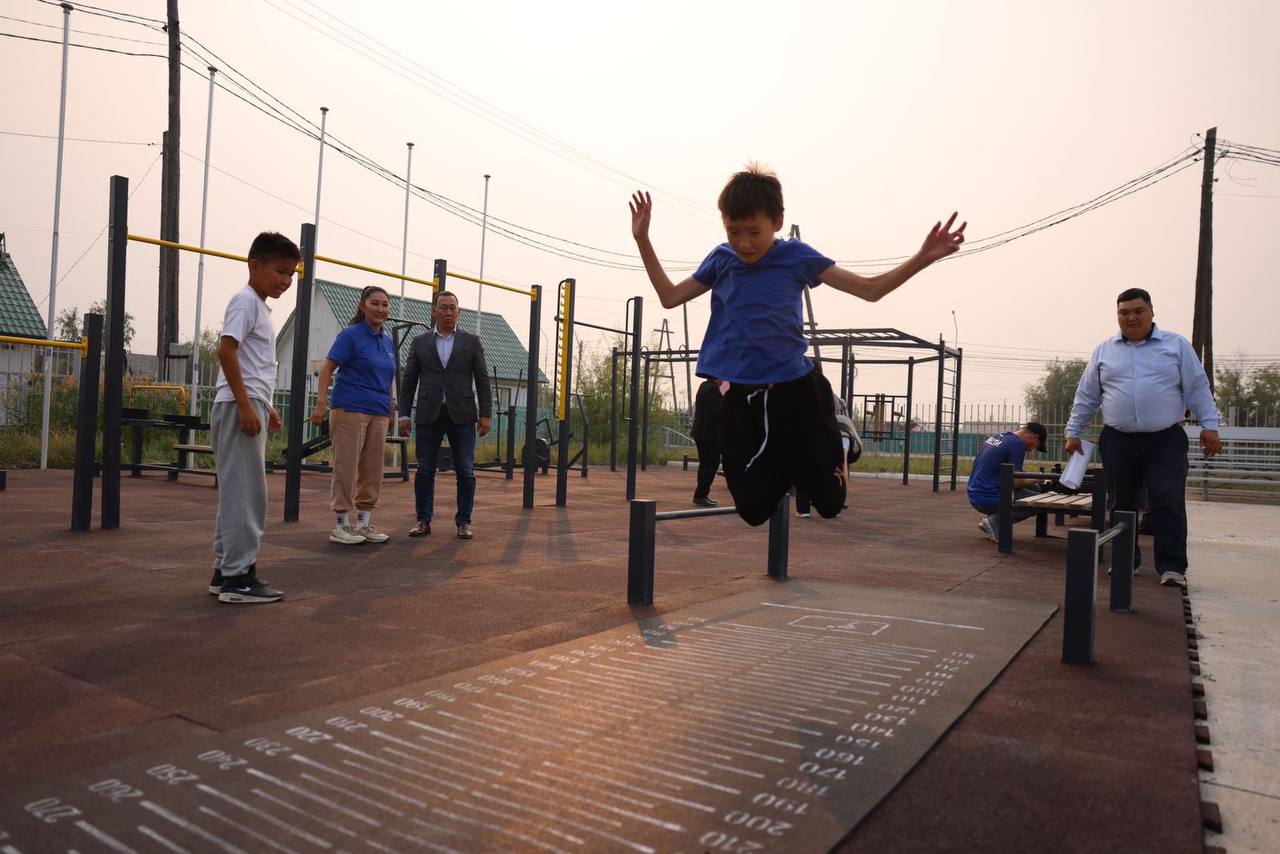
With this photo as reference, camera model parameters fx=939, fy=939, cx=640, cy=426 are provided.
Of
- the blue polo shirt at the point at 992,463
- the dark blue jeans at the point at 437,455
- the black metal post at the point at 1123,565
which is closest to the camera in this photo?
the black metal post at the point at 1123,565

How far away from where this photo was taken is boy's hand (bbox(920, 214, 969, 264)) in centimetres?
300

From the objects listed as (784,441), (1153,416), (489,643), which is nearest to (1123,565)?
(1153,416)

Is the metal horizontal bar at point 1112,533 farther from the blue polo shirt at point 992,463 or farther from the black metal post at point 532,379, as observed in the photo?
the black metal post at point 532,379

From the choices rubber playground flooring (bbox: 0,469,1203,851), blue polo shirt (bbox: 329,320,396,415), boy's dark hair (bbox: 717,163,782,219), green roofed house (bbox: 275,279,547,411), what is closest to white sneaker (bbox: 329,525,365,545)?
rubber playground flooring (bbox: 0,469,1203,851)

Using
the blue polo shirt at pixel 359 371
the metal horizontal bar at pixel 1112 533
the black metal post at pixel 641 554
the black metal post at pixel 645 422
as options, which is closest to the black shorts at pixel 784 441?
the black metal post at pixel 641 554

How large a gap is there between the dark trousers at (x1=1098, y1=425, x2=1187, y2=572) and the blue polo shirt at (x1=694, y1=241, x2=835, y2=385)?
322 centimetres

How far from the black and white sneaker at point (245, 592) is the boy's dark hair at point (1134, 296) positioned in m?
4.99

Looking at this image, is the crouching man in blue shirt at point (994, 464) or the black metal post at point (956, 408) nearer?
the crouching man in blue shirt at point (994, 464)

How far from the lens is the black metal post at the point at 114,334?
626 cm

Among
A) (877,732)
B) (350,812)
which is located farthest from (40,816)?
(877,732)

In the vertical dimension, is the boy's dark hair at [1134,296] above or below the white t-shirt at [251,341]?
above

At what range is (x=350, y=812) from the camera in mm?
1911

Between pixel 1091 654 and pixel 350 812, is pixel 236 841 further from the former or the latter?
pixel 1091 654

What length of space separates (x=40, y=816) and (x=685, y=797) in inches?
50.6
